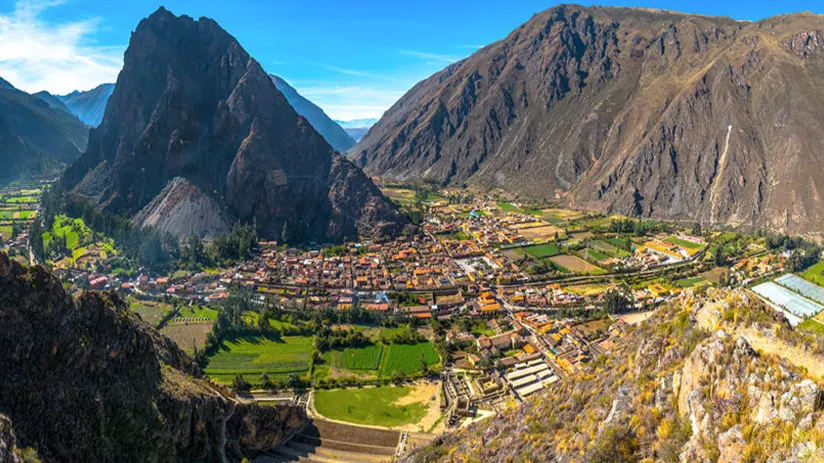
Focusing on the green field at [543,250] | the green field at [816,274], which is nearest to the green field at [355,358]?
the green field at [543,250]

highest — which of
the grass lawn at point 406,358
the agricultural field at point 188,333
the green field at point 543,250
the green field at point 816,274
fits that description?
the green field at point 543,250

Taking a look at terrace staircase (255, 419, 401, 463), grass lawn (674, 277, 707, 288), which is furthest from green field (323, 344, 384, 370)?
grass lawn (674, 277, 707, 288)

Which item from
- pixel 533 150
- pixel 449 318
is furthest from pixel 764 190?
pixel 449 318

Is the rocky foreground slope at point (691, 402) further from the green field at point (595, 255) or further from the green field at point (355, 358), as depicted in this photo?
the green field at point (595, 255)

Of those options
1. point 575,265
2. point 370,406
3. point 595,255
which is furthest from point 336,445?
point 595,255

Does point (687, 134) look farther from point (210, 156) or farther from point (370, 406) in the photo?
point (210, 156)
